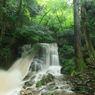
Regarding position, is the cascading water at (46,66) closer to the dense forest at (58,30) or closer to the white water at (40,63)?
the white water at (40,63)

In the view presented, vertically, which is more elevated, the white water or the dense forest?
the dense forest

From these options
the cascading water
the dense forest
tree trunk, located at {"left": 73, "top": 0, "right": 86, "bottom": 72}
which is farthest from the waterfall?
tree trunk, located at {"left": 73, "top": 0, "right": 86, "bottom": 72}

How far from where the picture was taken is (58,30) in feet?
46.8

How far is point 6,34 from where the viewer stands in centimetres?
959

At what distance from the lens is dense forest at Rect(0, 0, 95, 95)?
593 cm

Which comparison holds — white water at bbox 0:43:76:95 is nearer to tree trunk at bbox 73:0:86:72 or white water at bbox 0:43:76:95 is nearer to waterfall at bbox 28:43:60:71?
waterfall at bbox 28:43:60:71

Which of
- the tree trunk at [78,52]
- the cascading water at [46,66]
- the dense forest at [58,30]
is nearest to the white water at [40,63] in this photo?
the cascading water at [46,66]

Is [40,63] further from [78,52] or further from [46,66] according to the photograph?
[78,52]

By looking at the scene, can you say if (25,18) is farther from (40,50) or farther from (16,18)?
(40,50)

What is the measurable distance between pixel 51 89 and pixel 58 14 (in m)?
11.4

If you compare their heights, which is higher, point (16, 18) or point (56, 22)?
point (56, 22)

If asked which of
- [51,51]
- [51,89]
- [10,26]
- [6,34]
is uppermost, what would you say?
[10,26]

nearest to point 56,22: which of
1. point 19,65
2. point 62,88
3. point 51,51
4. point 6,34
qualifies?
point 51,51

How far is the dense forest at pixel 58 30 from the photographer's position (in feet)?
19.5
